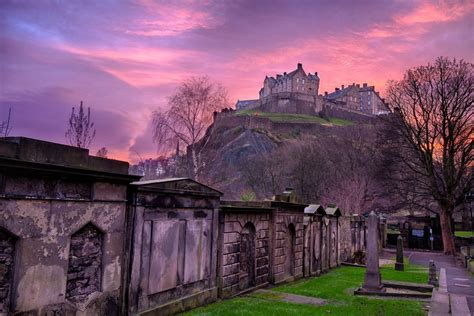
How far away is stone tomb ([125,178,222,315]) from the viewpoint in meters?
8.10

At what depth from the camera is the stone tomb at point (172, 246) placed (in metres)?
8.10

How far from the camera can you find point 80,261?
22.7 feet

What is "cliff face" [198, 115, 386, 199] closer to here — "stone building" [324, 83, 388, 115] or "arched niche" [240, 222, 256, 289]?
"arched niche" [240, 222, 256, 289]

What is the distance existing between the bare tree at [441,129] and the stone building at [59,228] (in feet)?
89.8

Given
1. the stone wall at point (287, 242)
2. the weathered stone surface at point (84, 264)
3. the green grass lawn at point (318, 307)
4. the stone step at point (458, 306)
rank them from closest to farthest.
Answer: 1. the weathered stone surface at point (84, 264)
2. the stone step at point (458, 306)
3. the green grass lawn at point (318, 307)
4. the stone wall at point (287, 242)

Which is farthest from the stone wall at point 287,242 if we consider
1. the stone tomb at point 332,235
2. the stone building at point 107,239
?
the stone tomb at point 332,235

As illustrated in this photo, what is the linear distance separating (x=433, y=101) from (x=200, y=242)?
25.7 m

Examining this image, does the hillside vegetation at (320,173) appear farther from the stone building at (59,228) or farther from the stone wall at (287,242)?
the stone building at (59,228)

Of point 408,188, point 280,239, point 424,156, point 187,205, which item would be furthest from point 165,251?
point 408,188

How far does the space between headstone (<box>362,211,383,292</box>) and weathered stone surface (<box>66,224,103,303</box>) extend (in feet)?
31.0

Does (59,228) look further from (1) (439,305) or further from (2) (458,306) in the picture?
(2) (458,306)

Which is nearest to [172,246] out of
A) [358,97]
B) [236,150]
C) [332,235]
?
[332,235]

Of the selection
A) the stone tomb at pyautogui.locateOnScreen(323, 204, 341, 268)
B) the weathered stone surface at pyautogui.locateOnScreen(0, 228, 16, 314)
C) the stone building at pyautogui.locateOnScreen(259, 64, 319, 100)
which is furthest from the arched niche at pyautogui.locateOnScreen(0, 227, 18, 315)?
the stone building at pyautogui.locateOnScreen(259, 64, 319, 100)

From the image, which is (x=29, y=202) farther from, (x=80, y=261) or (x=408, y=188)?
(x=408, y=188)
